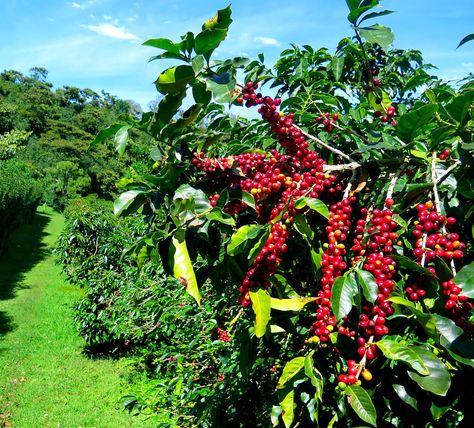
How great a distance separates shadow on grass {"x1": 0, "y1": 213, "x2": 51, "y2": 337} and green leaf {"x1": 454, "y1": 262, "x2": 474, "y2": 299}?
35.3 feet

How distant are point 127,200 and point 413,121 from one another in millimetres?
899

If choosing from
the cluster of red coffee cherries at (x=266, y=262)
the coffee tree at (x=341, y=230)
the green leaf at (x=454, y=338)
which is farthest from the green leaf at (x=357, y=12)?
the green leaf at (x=454, y=338)

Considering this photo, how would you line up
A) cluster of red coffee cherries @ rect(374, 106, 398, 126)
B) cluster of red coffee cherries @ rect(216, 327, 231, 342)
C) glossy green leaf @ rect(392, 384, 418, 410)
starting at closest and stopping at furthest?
glossy green leaf @ rect(392, 384, 418, 410) → cluster of red coffee cherries @ rect(374, 106, 398, 126) → cluster of red coffee cherries @ rect(216, 327, 231, 342)

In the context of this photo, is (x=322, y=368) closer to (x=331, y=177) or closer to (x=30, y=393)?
(x=331, y=177)

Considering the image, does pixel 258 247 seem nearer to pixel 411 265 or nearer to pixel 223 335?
pixel 411 265

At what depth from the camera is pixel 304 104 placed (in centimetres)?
186

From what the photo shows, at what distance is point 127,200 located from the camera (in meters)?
1.47

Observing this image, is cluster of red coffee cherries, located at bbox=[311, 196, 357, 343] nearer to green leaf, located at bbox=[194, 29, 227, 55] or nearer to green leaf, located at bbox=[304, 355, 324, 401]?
green leaf, located at bbox=[304, 355, 324, 401]

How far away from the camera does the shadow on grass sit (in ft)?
42.5

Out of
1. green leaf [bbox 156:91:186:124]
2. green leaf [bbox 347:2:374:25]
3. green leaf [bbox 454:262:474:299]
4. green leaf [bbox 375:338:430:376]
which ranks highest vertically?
green leaf [bbox 347:2:374:25]

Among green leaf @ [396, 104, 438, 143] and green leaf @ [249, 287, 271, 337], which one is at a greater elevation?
green leaf @ [396, 104, 438, 143]

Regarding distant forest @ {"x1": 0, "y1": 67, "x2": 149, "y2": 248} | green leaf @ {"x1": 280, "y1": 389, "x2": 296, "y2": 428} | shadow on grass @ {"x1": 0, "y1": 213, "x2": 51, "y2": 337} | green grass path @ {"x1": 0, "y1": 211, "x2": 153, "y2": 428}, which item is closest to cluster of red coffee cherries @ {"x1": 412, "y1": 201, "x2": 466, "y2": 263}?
green leaf @ {"x1": 280, "y1": 389, "x2": 296, "y2": 428}

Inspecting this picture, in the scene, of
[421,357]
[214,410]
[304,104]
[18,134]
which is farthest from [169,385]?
[18,134]

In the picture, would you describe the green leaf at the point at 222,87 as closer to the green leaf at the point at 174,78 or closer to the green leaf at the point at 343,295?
the green leaf at the point at 174,78
